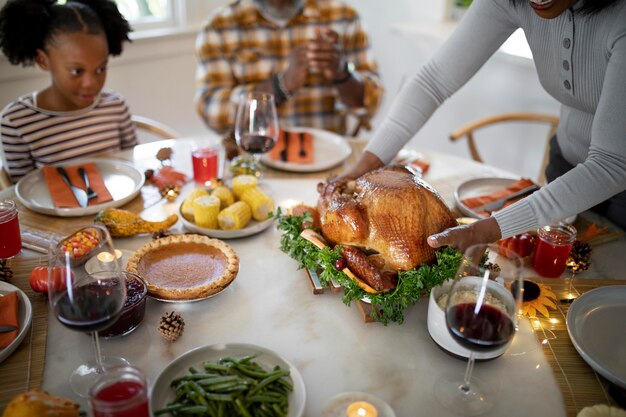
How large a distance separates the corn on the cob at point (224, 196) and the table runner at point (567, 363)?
0.99 m

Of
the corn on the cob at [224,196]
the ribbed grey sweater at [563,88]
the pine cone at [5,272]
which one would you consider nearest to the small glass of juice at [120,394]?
the pine cone at [5,272]

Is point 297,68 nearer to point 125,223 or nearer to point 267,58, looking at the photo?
point 267,58

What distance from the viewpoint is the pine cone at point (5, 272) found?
141cm

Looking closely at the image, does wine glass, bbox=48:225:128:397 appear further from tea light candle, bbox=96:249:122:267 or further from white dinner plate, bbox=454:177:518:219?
white dinner plate, bbox=454:177:518:219

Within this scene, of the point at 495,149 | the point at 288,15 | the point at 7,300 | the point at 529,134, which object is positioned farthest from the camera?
the point at 495,149

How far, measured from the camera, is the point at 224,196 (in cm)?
176

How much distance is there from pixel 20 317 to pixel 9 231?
1.06ft

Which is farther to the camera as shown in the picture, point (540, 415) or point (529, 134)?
point (529, 134)

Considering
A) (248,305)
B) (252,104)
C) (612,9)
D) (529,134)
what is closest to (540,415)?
(248,305)

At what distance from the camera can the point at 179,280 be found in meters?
1.42

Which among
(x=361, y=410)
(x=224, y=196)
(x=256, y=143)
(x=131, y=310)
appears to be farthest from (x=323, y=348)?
(x=256, y=143)

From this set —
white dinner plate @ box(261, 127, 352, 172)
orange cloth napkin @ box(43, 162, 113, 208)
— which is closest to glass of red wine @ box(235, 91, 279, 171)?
white dinner plate @ box(261, 127, 352, 172)

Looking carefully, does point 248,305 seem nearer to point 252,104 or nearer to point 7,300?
point 7,300

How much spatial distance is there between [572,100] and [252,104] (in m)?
1.08
